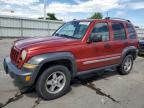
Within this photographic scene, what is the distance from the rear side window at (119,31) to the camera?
5.88 meters

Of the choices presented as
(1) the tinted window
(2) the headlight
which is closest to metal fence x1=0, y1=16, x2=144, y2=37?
(1) the tinted window

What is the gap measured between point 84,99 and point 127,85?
181cm

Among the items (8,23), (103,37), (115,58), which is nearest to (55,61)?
(103,37)

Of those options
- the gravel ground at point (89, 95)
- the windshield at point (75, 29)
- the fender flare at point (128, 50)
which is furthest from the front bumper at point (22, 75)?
the fender flare at point (128, 50)

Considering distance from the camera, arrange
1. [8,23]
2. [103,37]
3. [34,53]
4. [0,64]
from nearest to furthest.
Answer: [34,53] → [103,37] → [0,64] → [8,23]

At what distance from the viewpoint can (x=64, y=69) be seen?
4.46 meters

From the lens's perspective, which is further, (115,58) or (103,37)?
(115,58)

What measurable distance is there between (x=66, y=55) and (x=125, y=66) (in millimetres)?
3179

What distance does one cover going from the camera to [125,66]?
675cm

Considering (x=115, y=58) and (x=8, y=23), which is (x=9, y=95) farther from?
(x=8, y=23)

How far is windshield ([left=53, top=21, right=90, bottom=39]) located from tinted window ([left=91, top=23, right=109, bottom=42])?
266 mm

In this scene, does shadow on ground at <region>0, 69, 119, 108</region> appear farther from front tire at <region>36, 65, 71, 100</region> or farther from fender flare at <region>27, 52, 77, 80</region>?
fender flare at <region>27, 52, 77, 80</region>

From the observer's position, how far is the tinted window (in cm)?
Result: 516

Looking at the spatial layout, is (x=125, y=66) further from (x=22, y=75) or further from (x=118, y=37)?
(x=22, y=75)
